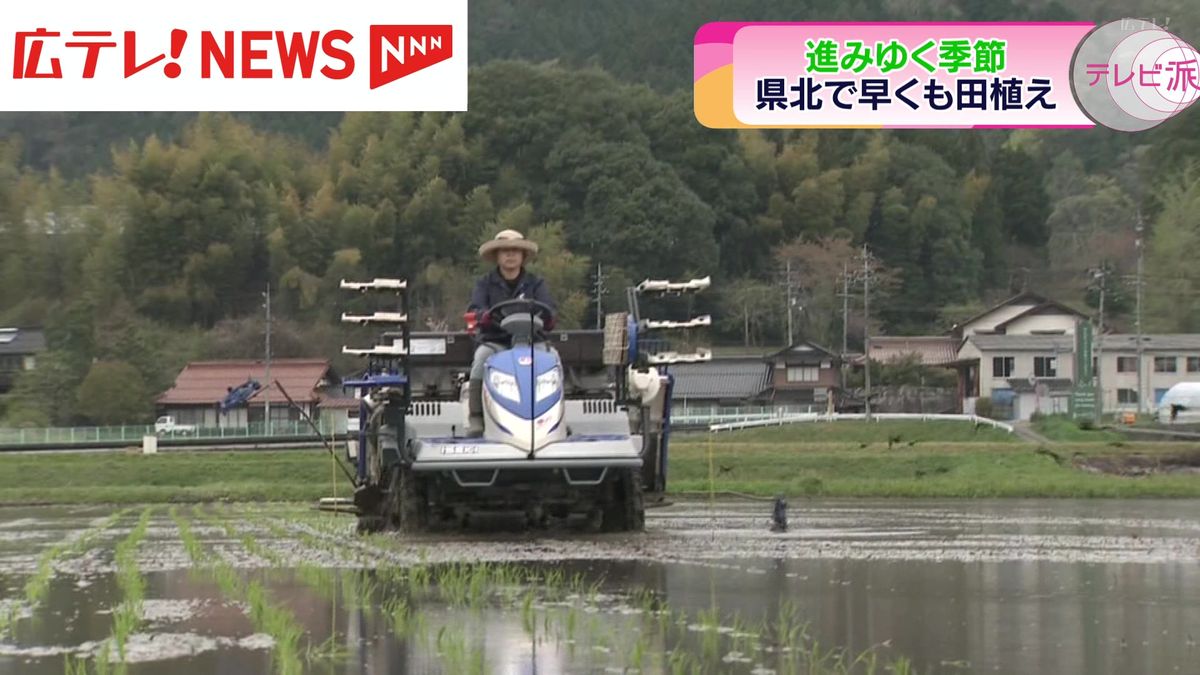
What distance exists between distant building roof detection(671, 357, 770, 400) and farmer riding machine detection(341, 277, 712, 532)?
49.9m

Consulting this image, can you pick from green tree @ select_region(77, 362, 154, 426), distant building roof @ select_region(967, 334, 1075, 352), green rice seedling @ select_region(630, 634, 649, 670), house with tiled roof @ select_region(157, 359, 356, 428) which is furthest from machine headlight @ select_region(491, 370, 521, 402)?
distant building roof @ select_region(967, 334, 1075, 352)

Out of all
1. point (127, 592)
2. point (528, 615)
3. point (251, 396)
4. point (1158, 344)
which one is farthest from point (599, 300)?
point (1158, 344)

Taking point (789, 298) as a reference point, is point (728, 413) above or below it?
below

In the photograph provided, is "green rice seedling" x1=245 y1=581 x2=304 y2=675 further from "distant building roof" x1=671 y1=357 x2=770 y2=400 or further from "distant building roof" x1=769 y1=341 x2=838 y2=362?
"distant building roof" x1=671 y1=357 x2=770 y2=400

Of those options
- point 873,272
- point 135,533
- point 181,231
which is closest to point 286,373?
point 181,231

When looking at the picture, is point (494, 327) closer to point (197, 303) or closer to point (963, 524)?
point (963, 524)

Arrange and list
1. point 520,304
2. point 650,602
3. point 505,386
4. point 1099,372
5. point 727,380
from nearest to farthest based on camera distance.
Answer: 1. point 650,602
2. point 505,386
3. point 520,304
4. point 1099,372
5. point 727,380

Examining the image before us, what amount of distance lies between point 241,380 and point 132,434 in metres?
9.42

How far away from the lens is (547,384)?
1161cm

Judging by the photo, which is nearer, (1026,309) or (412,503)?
(412,503)

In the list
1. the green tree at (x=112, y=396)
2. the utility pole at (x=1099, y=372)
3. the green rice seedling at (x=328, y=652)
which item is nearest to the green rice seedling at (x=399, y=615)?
the green rice seedling at (x=328, y=652)

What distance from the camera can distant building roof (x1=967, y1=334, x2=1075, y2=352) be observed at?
6291 cm

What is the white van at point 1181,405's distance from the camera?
4841 cm

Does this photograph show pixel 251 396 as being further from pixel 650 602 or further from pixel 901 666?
pixel 901 666
